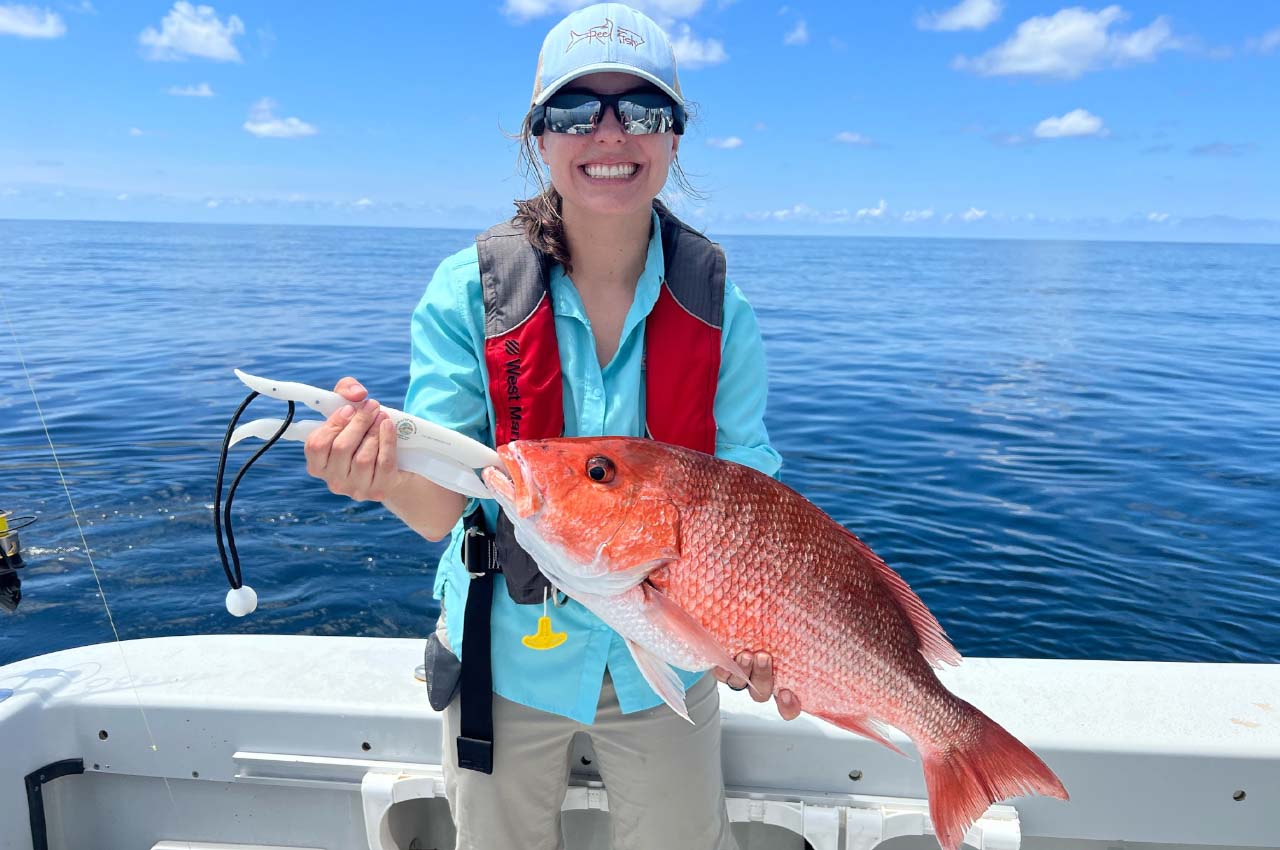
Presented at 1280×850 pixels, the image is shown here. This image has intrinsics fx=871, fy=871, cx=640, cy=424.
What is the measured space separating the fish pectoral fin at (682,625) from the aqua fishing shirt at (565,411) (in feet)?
1.98

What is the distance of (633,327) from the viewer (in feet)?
8.68

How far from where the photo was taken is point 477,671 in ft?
8.19

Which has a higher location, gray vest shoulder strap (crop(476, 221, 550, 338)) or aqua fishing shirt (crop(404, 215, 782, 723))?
gray vest shoulder strap (crop(476, 221, 550, 338))

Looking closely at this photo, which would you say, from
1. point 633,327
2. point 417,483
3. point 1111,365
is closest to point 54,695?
point 417,483

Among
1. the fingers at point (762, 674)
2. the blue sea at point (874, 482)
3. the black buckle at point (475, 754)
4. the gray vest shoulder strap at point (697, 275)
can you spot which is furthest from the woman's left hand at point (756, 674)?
the blue sea at point (874, 482)

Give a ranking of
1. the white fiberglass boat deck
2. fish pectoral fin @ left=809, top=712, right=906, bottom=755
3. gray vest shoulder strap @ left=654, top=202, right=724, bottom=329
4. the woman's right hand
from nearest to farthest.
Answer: the woman's right hand → fish pectoral fin @ left=809, top=712, right=906, bottom=755 → gray vest shoulder strap @ left=654, top=202, right=724, bottom=329 → the white fiberglass boat deck

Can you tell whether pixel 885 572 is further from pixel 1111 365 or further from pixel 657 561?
pixel 1111 365

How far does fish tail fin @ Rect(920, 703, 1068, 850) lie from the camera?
7.36 ft

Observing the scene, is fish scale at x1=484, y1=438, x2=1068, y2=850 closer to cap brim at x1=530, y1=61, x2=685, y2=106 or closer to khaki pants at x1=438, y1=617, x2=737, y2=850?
khaki pants at x1=438, y1=617, x2=737, y2=850

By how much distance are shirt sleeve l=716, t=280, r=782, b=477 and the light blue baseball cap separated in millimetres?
696

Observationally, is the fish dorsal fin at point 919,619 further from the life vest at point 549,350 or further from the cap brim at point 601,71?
the cap brim at point 601,71

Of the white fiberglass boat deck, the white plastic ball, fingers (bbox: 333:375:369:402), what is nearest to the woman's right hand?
fingers (bbox: 333:375:369:402)

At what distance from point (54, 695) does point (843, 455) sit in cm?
829

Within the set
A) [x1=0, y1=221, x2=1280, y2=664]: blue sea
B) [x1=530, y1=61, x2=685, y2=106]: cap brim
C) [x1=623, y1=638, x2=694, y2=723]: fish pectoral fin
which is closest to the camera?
[x1=623, y1=638, x2=694, y2=723]: fish pectoral fin
